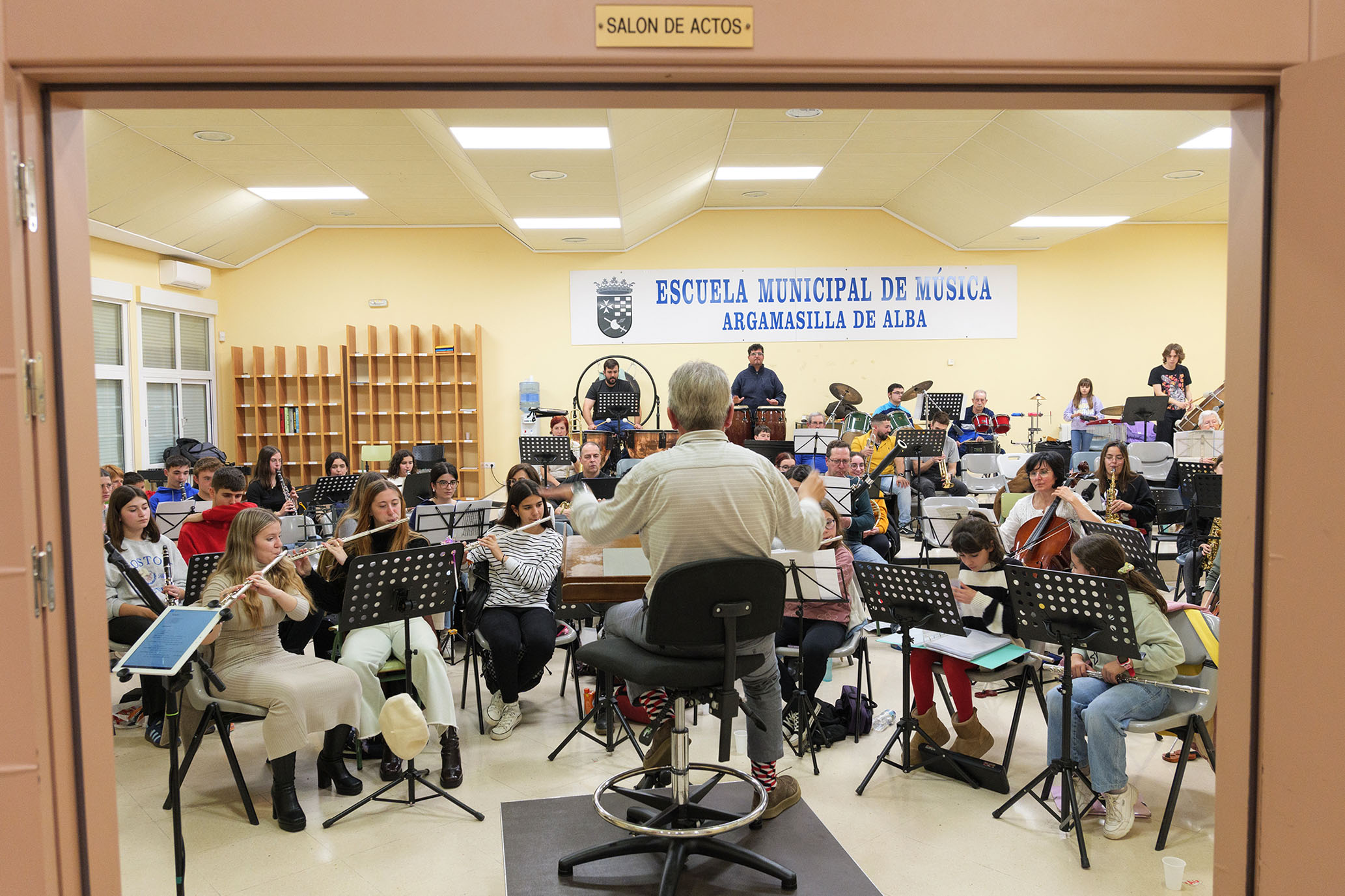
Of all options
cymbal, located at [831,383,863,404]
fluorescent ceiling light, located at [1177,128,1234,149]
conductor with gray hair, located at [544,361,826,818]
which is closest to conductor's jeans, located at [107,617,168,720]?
conductor with gray hair, located at [544,361,826,818]

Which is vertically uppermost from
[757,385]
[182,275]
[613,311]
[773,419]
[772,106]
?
[182,275]

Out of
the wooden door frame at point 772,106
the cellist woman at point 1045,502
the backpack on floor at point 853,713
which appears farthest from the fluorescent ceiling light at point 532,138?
the wooden door frame at point 772,106

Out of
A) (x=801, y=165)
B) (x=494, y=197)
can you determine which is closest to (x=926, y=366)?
(x=801, y=165)

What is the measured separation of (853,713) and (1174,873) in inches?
62.1

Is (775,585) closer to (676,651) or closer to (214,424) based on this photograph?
(676,651)

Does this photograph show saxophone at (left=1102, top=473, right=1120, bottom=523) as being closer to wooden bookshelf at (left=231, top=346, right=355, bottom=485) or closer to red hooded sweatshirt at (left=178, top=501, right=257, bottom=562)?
red hooded sweatshirt at (left=178, top=501, right=257, bottom=562)

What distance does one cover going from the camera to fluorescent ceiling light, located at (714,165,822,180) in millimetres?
10266

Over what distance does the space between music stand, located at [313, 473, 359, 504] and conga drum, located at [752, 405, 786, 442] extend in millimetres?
4647

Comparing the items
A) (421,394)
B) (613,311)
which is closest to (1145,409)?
(613,311)

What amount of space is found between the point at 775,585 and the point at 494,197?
8.16 meters

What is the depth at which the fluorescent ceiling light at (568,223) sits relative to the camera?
34.2 feet

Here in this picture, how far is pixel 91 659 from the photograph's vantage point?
1779 millimetres

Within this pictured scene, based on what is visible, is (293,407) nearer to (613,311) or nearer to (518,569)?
(613,311)

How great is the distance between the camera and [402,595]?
3.53 metres
